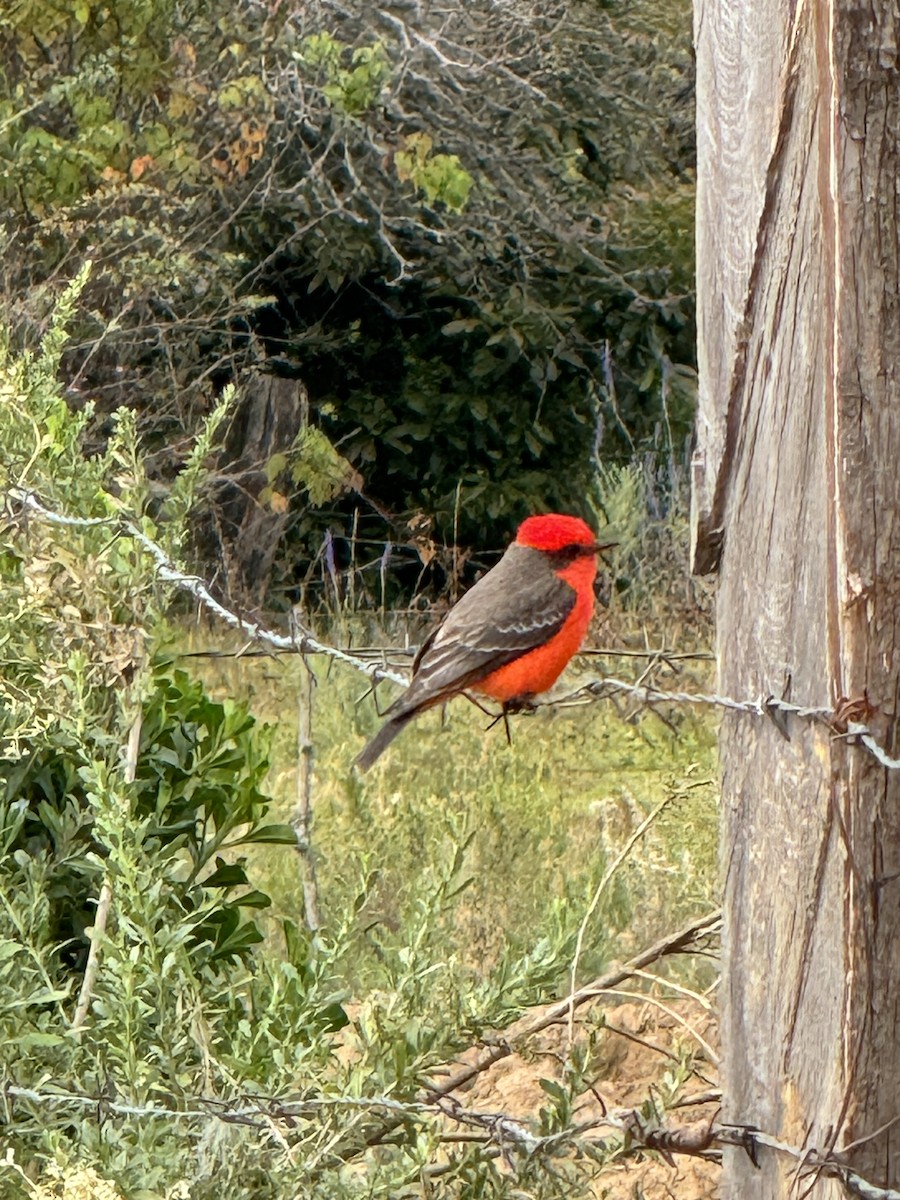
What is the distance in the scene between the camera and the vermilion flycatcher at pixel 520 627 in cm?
363

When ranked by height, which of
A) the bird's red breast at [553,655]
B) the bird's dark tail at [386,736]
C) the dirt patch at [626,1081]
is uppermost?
the bird's red breast at [553,655]

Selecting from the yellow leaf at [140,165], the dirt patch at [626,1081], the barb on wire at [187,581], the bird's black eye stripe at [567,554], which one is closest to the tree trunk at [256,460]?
the yellow leaf at [140,165]

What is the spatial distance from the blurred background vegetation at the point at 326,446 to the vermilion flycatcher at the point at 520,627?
291 millimetres

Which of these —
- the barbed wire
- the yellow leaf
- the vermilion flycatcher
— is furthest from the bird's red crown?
the yellow leaf

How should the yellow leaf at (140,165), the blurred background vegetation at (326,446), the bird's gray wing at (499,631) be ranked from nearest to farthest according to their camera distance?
the blurred background vegetation at (326,446), the bird's gray wing at (499,631), the yellow leaf at (140,165)

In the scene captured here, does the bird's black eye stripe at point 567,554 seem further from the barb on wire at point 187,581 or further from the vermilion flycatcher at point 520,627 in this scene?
the barb on wire at point 187,581

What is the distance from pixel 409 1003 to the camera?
236 cm

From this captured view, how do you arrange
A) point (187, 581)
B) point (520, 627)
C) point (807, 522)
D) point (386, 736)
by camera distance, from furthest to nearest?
point (386, 736) → point (520, 627) → point (187, 581) → point (807, 522)

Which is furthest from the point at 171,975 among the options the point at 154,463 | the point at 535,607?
the point at 154,463

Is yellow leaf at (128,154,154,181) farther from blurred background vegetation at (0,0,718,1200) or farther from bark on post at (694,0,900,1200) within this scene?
bark on post at (694,0,900,1200)

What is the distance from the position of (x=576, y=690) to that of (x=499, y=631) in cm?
113

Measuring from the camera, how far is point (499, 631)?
11.9 feet

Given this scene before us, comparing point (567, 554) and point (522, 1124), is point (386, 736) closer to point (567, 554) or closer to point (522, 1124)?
point (567, 554)

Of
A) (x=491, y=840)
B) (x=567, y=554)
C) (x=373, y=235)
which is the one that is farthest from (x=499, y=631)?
(x=373, y=235)
